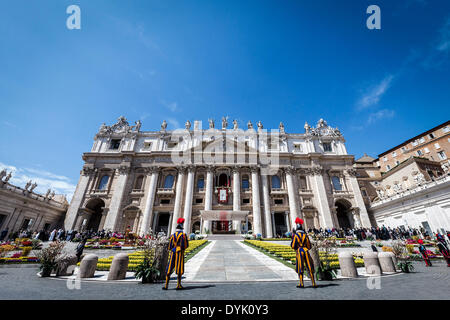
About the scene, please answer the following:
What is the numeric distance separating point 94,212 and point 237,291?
42.0m

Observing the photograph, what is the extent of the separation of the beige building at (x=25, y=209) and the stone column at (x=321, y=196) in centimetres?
4875

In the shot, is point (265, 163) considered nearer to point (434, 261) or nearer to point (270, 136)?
point (270, 136)

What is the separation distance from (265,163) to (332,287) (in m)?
34.4

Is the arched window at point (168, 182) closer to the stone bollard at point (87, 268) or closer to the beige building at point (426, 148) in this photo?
the stone bollard at point (87, 268)

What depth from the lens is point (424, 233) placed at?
23812mm

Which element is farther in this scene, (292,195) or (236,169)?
(236,169)

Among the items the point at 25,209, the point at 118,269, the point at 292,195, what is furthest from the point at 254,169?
the point at 25,209

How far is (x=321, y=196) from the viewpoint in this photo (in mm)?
36375

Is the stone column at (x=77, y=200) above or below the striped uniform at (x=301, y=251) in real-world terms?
above

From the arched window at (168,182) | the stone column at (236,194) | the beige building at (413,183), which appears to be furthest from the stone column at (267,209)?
the beige building at (413,183)

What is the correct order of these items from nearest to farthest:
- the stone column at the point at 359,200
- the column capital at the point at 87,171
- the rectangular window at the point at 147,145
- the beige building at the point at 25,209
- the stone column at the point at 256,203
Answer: the beige building at the point at 25,209 < the stone column at the point at 256,203 < the stone column at the point at 359,200 < the column capital at the point at 87,171 < the rectangular window at the point at 147,145

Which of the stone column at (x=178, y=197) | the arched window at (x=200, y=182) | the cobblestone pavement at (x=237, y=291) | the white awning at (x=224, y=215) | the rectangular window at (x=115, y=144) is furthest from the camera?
the rectangular window at (x=115, y=144)

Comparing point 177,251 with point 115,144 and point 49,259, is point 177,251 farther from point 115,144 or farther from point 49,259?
point 115,144

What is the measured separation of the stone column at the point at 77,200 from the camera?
108 feet
